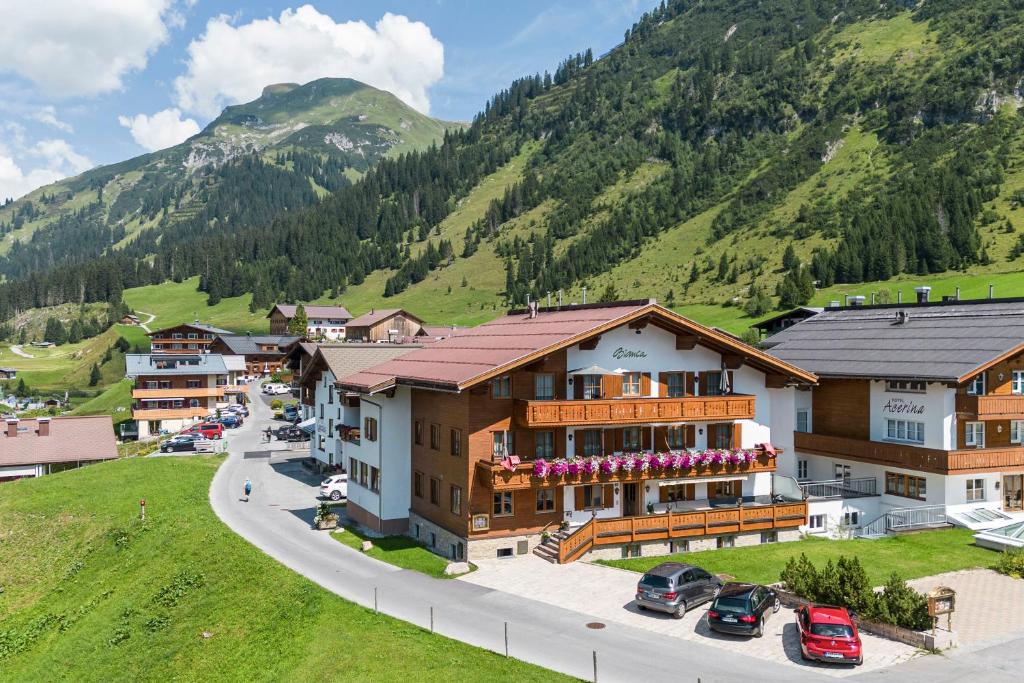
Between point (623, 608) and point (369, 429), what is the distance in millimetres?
20036

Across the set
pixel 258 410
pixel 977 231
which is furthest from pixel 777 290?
pixel 258 410

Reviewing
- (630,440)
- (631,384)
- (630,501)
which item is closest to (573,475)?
(630,440)

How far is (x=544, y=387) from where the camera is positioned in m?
39.8

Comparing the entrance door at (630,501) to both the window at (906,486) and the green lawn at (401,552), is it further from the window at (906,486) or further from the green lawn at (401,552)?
the window at (906,486)

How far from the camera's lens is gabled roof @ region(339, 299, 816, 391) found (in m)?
37.8

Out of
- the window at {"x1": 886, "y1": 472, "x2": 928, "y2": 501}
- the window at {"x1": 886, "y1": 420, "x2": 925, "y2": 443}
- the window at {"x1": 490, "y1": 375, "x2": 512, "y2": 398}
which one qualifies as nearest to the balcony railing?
the window at {"x1": 886, "y1": 472, "x2": 928, "y2": 501}

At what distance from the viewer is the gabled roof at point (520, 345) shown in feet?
124

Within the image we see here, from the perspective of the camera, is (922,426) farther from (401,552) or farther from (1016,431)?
(401,552)

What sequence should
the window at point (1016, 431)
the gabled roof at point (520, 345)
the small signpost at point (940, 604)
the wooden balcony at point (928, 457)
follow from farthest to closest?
1. the window at point (1016, 431)
2. the wooden balcony at point (928, 457)
3. the gabled roof at point (520, 345)
4. the small signpost at point (940, 604)

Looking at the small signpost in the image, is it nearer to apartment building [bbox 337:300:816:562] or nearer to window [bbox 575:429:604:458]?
apartment building [bbox 337:300:816:562]

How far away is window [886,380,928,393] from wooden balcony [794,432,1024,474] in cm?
314

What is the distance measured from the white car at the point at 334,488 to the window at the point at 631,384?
2327 centimetres

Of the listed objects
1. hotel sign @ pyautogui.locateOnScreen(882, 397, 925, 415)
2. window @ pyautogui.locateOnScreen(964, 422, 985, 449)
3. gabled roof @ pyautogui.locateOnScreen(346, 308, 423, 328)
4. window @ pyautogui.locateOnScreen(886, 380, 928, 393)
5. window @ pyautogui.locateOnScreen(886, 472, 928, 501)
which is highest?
gabled roof @ pyautogui.locateOnScreen(346, 308, 423, 328)

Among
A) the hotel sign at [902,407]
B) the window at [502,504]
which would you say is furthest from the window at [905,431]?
the window at [502,504]
